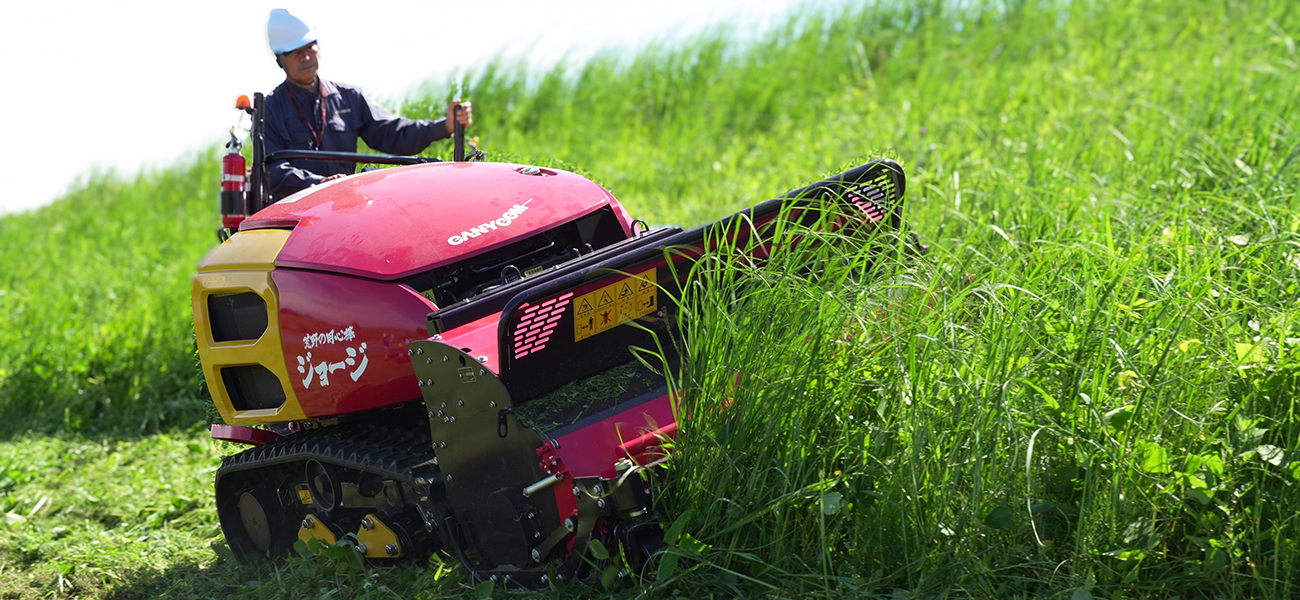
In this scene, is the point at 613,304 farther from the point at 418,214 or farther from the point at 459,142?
the point at 459,142

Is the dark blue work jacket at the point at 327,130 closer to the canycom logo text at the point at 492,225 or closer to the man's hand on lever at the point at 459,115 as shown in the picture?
the man's hand on lever at the point at 459,115

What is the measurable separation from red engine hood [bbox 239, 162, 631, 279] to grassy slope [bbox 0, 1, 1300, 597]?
31.0 inches

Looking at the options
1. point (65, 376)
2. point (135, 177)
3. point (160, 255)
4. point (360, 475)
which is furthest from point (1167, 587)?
point (135, 177)

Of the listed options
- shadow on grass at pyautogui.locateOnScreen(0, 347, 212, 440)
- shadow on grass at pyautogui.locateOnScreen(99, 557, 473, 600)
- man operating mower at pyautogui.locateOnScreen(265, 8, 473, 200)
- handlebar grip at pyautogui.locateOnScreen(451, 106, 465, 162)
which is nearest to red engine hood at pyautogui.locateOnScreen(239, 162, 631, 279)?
handlebar grip at pyautogui.locateOnScreen(451, 106, 465, 162)

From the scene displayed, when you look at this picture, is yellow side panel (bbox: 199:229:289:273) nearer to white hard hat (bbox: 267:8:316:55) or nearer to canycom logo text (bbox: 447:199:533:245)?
canycom logo text (bbox: 447:199:533:245)

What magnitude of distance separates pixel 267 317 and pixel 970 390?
2.05 metres

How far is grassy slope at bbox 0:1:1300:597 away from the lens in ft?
8.68

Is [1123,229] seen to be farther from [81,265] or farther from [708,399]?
[81,265]

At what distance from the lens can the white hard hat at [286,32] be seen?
433 cm

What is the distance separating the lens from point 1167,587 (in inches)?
103

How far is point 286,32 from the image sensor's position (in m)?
4.34

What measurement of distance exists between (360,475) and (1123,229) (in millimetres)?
3000

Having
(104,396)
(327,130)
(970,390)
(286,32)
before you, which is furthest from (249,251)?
(104,396)

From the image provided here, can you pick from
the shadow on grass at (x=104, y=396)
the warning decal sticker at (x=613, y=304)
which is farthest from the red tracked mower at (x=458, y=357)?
the shadow on grass at (x=104, y=396)
